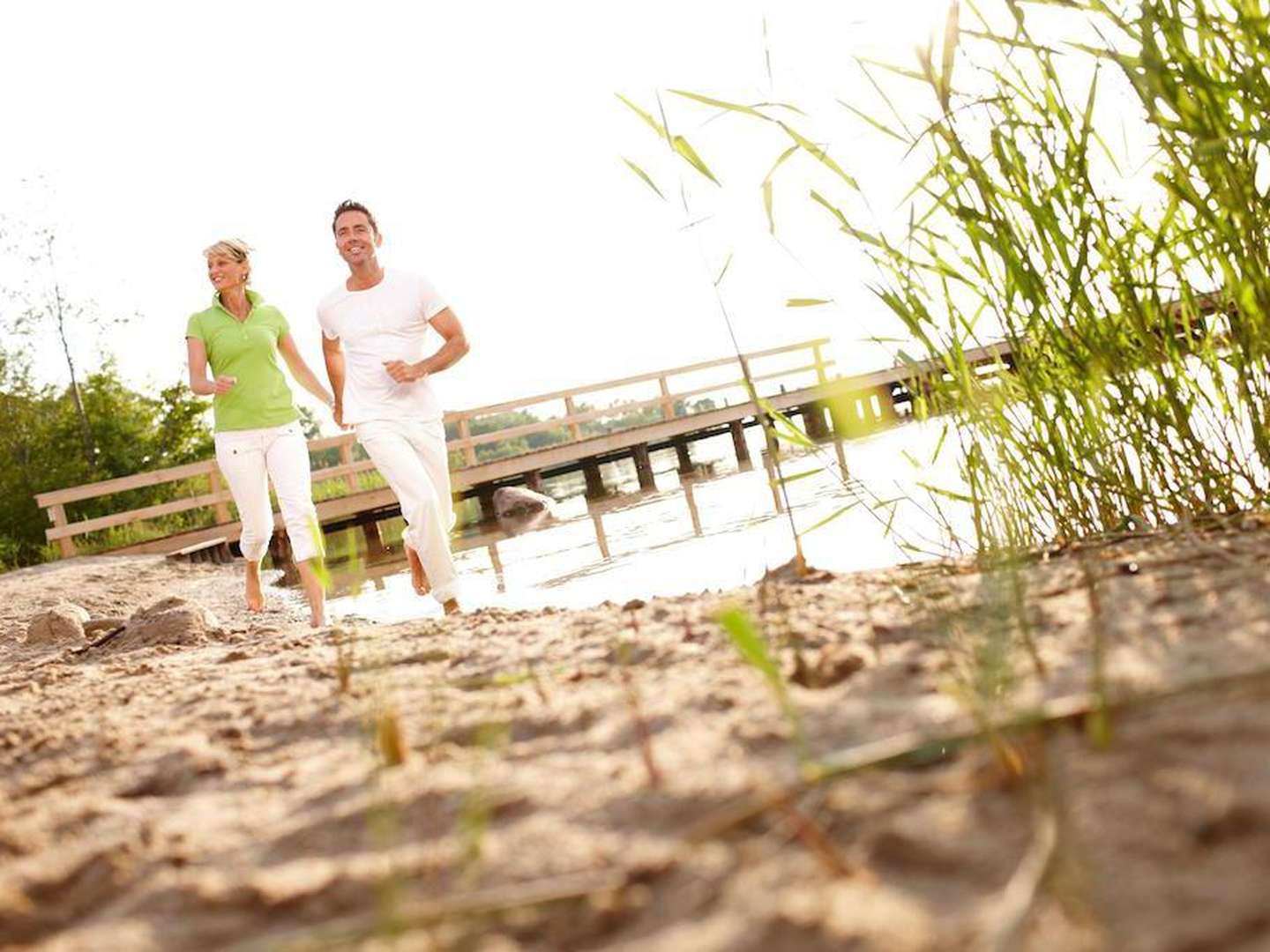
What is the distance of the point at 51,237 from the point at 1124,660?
986 inches

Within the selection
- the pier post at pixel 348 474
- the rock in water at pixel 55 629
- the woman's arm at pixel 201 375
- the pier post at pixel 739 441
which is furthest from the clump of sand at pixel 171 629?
the pier post at pixel 739 441

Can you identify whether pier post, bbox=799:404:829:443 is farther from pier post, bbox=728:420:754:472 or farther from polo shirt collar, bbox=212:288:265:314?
polo shirt collar, bbox=212:288:265:314

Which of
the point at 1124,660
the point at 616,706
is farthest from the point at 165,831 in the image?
the point at 1124,660

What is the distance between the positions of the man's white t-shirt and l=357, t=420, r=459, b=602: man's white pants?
0.05 meters

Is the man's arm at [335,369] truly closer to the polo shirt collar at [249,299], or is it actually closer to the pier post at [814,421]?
the polo shirt collar at [249,299]

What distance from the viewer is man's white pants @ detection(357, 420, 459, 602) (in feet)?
13.6

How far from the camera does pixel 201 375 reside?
4469 mm

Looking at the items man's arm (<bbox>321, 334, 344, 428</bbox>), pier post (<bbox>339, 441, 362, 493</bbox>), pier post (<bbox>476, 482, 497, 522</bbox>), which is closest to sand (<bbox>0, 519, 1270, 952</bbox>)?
man's arm (<bbox>321, 334, 344, 428</bbox>)

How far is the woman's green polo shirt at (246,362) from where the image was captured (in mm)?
4516

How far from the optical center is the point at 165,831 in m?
1.22

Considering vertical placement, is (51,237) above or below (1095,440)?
above

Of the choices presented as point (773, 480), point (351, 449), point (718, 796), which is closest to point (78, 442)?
point (351, 449)

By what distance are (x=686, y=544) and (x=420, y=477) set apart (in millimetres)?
2858

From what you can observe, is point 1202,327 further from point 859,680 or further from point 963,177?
point 859,680
